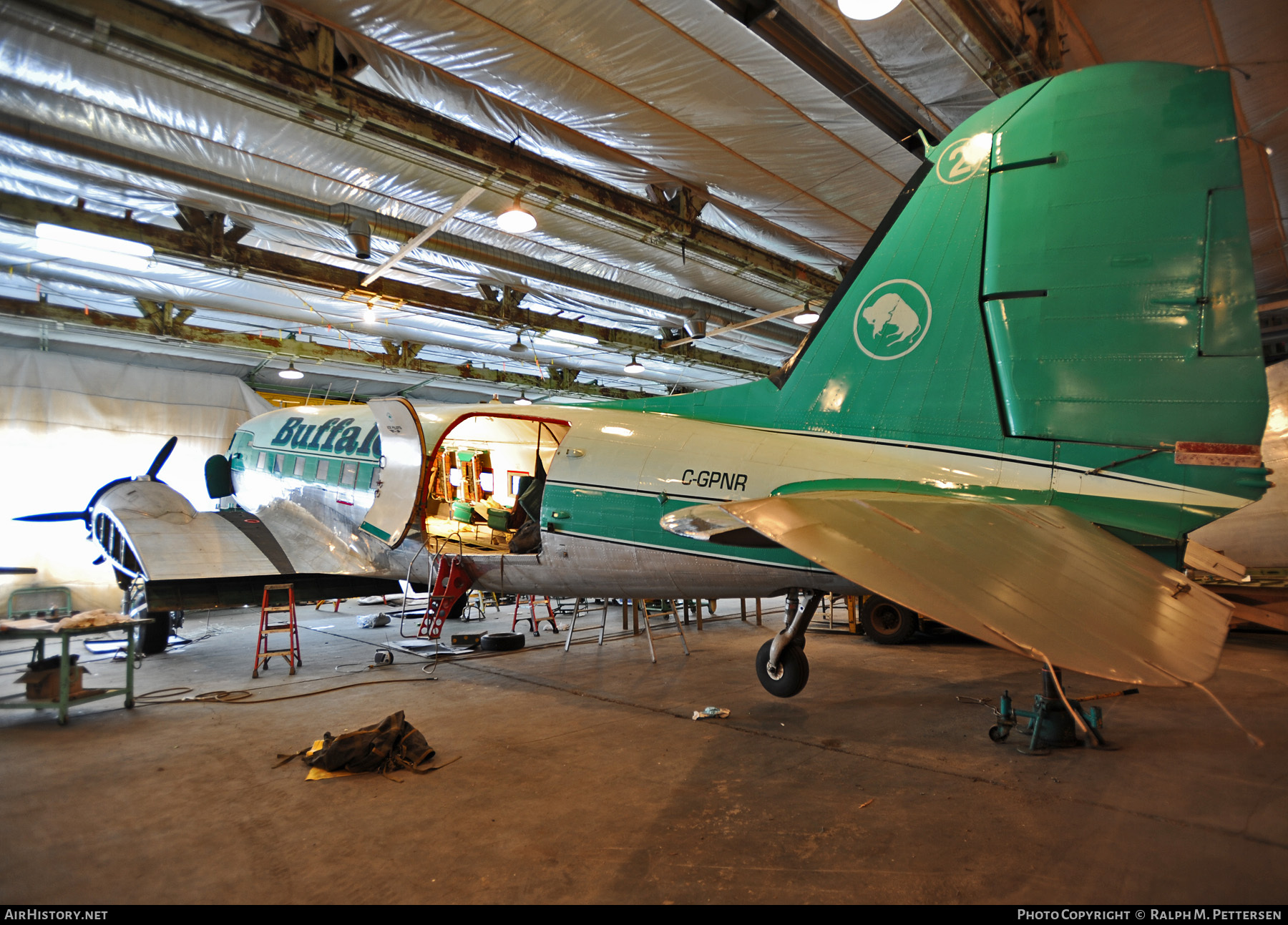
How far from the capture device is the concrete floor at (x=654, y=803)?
3.29m

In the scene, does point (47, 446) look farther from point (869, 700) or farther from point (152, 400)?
point (869, 700)

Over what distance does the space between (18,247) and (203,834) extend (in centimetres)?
1078

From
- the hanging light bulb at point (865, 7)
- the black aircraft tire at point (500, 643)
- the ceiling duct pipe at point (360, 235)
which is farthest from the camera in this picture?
the black aircraft tire at point (500, 643)

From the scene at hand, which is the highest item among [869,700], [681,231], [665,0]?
[665,0]

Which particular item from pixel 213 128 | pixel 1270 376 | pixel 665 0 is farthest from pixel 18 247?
pixel 1270 376

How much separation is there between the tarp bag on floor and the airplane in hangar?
2484mm

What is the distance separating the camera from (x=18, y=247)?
988 cm

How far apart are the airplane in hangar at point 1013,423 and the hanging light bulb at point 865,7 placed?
122cm

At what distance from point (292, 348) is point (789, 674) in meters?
13.3

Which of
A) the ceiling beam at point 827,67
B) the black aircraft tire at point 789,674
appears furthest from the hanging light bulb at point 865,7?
the black aircraft tire at point 789,674

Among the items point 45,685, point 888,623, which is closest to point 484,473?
point 45,685

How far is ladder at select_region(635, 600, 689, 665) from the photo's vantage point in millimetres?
9422

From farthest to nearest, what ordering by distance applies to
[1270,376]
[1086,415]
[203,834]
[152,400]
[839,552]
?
[152,400]
[1270,376]
[1086,415]
[203,834]
[839,552]

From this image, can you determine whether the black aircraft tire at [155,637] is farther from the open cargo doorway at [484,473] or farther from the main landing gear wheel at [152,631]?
the open cargo doorway at [484,473]
